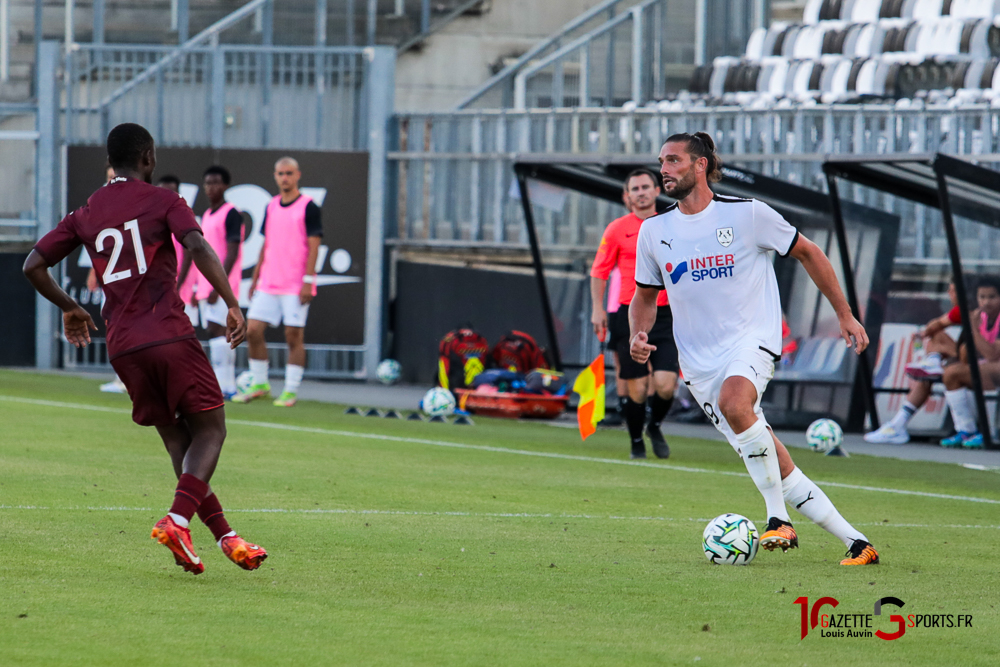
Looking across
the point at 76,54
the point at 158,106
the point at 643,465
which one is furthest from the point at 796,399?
the point at 76,54

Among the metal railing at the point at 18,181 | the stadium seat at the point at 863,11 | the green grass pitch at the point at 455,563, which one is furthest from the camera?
the stadium seat at the point at 863,11

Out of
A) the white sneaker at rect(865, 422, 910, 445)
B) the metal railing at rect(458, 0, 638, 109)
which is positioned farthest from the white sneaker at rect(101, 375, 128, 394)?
the white sneaker at rect(865, 422, 910, 445)

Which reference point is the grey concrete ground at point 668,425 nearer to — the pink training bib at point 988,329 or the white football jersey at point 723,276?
the pink training bib at point 988,329

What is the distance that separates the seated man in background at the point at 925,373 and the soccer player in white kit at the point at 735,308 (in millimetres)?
6902

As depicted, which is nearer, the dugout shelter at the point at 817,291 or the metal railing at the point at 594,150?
the dugout shelter at the point at 817,291

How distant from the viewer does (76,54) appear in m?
17.9

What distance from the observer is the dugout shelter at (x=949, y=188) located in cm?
1184

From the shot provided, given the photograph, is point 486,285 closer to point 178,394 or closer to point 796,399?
point 796,399

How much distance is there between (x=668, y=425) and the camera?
561 inches

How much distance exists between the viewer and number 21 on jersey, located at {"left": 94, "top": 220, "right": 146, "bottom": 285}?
18.2ft

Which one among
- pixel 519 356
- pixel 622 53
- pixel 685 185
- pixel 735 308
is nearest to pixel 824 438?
pixel 519 356

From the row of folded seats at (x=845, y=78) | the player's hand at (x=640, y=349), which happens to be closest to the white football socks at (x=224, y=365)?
the player's hand at (x=640, y=349)

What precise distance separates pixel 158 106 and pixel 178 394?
13161mm

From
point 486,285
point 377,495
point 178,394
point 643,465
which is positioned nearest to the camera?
point 178,394
